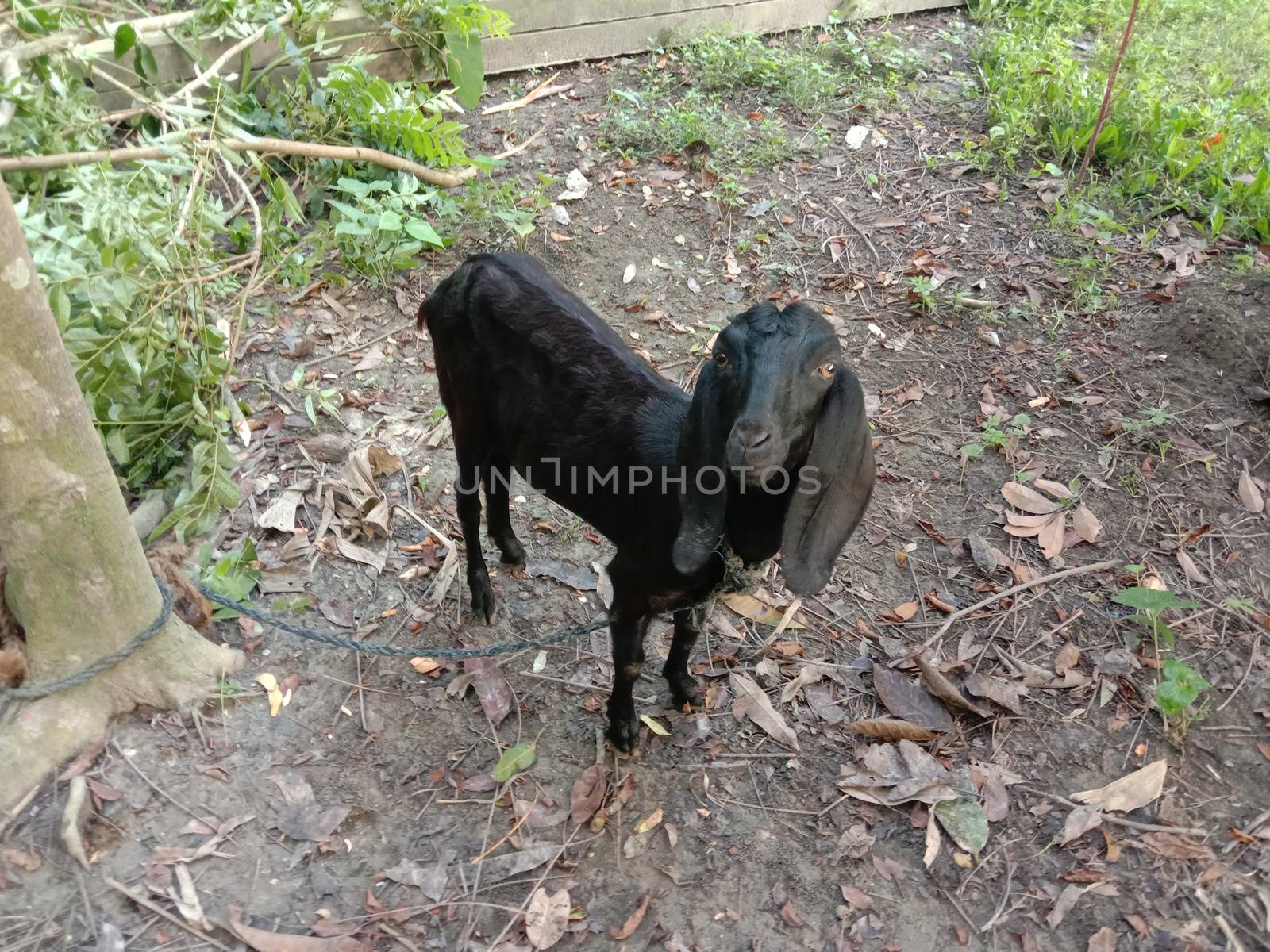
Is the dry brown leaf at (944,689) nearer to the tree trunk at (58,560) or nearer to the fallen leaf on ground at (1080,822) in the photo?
the fallen leaf on ground at (1080,822)

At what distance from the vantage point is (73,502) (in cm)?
297

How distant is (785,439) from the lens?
8.43 feet

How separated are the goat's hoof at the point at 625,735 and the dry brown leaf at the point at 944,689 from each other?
1275 millimetres

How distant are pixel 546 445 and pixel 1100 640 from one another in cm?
261

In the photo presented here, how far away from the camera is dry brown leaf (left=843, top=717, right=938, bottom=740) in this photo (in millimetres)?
3699

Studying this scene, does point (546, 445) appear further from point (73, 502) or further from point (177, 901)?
point (177, 901)

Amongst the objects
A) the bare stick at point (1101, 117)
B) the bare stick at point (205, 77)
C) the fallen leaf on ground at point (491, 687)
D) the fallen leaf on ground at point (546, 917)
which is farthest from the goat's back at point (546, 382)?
the bare stick at point (1101, 117)

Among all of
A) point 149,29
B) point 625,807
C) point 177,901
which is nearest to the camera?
point 177,901

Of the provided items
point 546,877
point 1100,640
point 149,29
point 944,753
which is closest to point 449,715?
point 546,877

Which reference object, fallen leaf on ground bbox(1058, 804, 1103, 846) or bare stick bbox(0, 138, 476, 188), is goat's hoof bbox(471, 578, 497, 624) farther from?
bare stick bbox(0, 138, 476, 188)

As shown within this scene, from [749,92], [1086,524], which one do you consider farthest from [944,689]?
[749,92]

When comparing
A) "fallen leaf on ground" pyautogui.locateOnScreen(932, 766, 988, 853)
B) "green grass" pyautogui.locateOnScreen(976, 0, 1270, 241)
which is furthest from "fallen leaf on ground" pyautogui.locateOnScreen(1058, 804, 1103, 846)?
"green grass" pyautogui.locateOnScreen(976, 0, 1270, 241)

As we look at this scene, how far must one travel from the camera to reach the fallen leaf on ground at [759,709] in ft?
12.3

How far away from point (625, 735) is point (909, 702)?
1.23m
